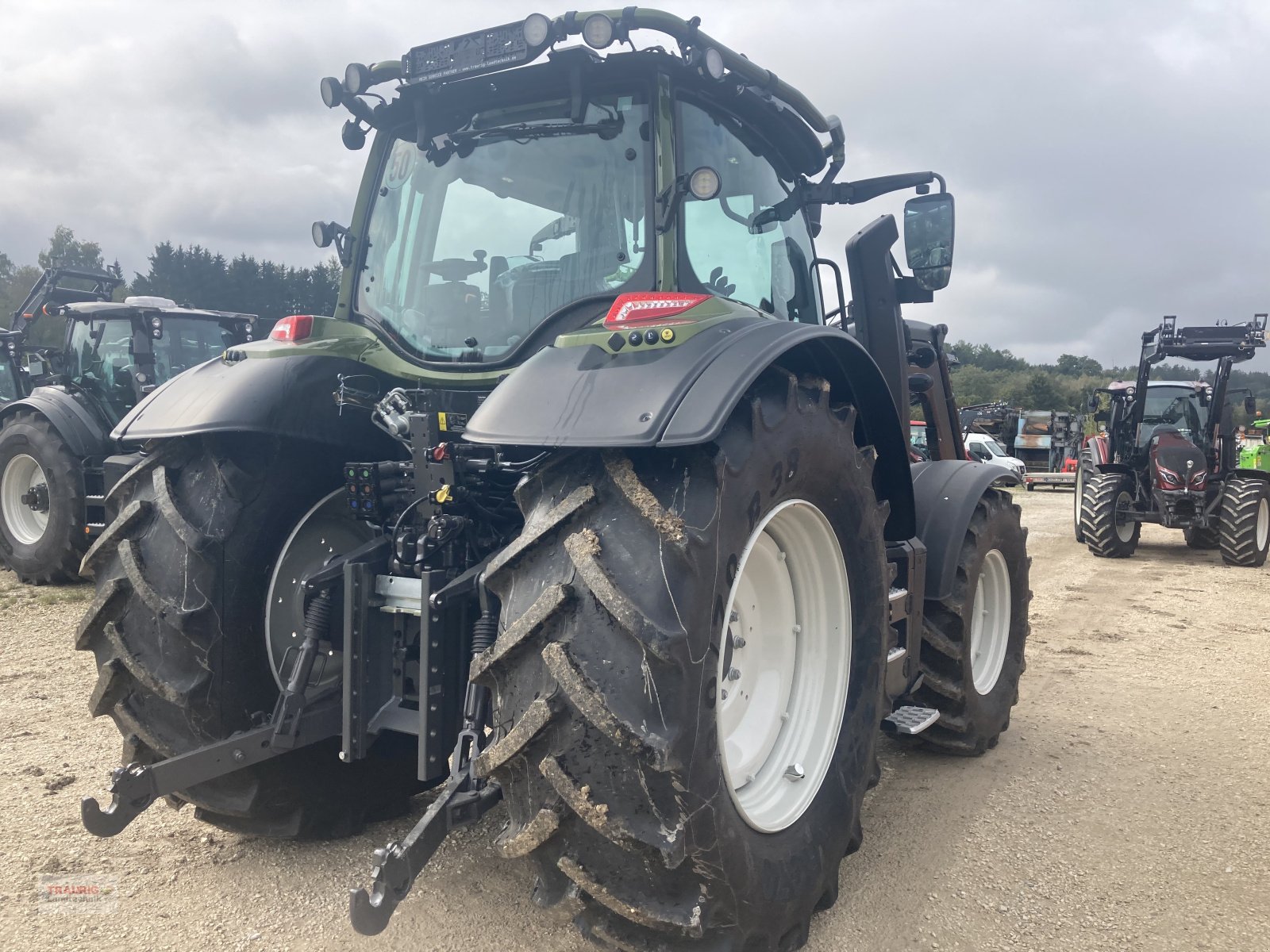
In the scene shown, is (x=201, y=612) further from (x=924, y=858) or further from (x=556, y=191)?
(x=924, y=858)

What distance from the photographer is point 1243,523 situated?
10711 millimetres

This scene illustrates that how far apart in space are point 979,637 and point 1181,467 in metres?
8.82

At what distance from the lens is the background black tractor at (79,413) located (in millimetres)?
7816

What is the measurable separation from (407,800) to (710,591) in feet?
5.64

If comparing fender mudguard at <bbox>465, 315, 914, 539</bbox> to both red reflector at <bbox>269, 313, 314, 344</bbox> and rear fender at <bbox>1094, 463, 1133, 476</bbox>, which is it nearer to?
red reflector at <bbox>269, 313, 314, 344</bbox>

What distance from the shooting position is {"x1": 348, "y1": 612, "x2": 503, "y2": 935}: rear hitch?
5.90ft

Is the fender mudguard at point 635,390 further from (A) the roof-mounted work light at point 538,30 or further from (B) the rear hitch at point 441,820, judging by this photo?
(A) the roof-mounted work light at point 538,30

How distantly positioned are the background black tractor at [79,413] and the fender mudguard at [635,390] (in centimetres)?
615

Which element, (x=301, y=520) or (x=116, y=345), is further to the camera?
(x=116, y=345)

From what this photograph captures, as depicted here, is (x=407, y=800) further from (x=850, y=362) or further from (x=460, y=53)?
(x=460, y=53)

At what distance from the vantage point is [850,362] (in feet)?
8.75

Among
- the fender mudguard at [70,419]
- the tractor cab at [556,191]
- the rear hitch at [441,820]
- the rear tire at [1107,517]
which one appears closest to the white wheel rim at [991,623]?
the tractor cab at [556,191]

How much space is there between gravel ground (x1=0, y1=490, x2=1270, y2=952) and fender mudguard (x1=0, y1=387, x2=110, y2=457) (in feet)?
11.8

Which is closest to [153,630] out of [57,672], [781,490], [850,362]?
[781,490]
